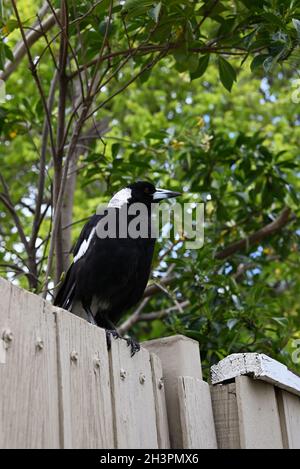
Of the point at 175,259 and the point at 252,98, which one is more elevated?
the point at 252,98

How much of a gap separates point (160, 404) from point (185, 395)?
7cm

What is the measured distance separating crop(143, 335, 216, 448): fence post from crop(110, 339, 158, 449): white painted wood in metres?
0.08

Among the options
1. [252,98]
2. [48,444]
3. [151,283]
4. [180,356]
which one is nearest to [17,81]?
[252,98]

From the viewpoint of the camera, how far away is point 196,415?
212 centimetres

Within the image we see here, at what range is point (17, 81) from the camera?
25.9 feet

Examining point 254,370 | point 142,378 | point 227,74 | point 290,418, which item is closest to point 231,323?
point 227,74

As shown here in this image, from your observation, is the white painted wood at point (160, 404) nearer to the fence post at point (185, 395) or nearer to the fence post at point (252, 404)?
the fence post at point (185, 395)

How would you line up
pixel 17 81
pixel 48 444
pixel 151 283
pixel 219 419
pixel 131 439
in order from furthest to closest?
pixel 17 81 < pixel 151 283 < pixel 219 419 < pixel 131 439 < pixel 48 444

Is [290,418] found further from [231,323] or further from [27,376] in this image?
[231,323]

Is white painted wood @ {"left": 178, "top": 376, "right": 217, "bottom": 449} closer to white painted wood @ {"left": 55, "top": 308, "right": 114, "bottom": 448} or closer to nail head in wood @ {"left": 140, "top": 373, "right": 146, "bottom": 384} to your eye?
nail head in wood @ {"left": 140, "top": 373, "right": 146, "bottom": 384}

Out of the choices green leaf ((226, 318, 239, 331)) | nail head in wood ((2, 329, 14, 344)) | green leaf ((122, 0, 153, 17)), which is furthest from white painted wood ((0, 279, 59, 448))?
green leaf ((226, 318, 239, 331))

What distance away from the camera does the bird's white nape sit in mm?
4145
